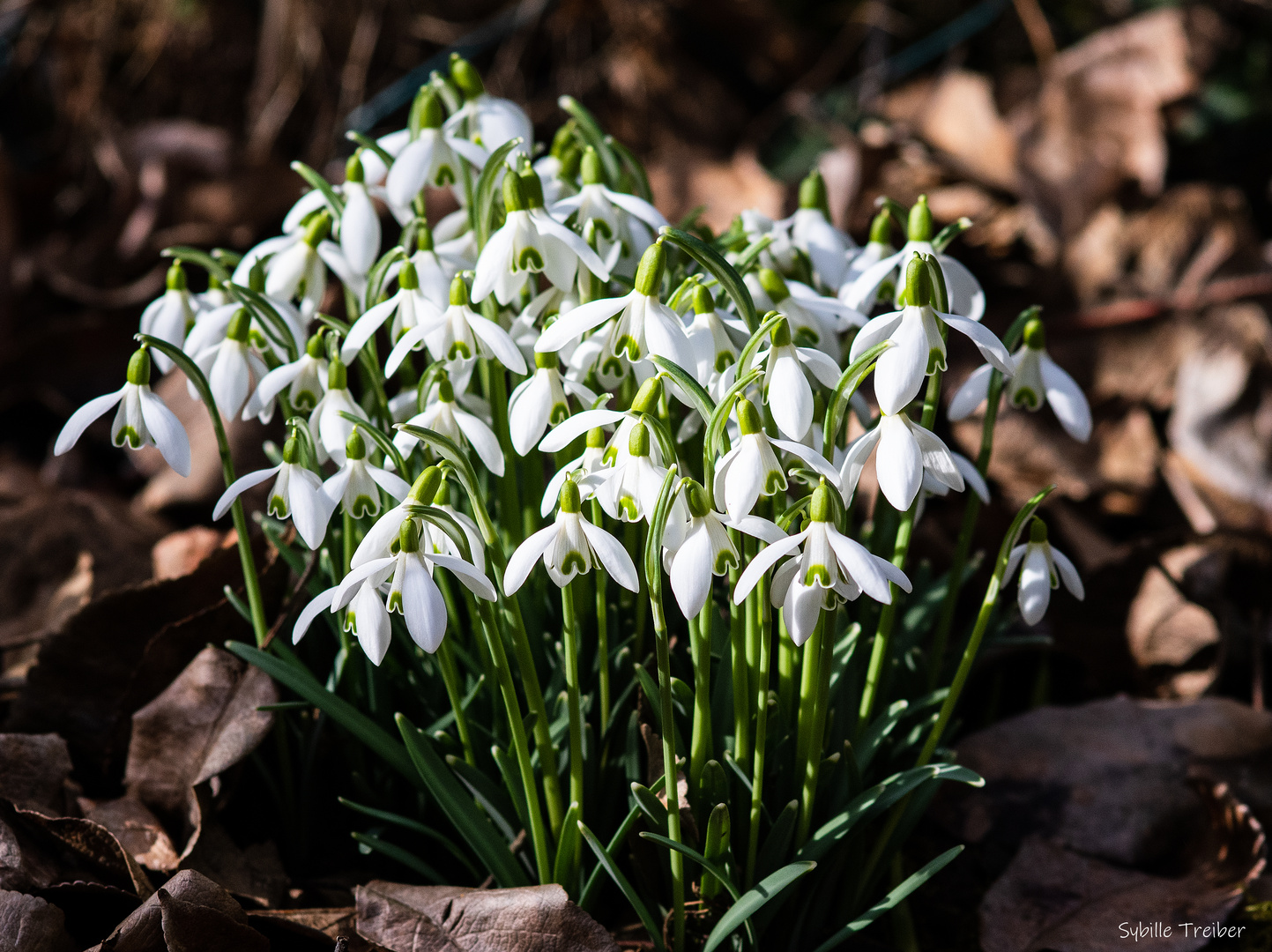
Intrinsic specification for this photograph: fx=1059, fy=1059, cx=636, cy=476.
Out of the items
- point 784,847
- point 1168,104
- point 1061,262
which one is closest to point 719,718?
point 784,847

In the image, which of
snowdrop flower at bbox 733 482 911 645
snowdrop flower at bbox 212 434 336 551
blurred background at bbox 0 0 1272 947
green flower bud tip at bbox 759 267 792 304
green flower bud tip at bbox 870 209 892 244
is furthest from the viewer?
blurred background at bbox 0 0 1272 947

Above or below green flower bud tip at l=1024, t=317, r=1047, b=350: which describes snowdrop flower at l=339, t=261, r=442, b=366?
above

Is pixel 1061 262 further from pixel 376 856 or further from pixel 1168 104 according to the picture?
pixel 376 856

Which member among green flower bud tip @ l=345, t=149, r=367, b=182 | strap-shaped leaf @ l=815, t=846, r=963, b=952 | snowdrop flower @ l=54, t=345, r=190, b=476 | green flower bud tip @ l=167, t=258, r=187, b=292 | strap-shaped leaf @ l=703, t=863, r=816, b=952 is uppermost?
green flower bud tip @ l=345, t=149, r=367, b=182

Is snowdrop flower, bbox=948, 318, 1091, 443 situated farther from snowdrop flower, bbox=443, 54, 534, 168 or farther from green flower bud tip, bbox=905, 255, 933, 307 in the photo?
snowdrop flower, bbox=443, 54, 534, 168

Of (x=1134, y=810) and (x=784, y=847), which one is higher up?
(x=784, y=847)

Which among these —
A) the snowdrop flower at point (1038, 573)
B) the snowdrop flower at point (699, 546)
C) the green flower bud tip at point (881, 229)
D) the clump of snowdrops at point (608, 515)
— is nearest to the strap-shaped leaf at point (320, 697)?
the clump of snowdrops at point (608, 515)

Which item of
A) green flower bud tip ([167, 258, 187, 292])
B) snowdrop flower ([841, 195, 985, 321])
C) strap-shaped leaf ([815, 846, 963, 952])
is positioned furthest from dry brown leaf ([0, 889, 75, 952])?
snowdrop flower ([841, 195, 985, 321])

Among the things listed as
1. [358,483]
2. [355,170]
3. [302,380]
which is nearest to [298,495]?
[358,483]
